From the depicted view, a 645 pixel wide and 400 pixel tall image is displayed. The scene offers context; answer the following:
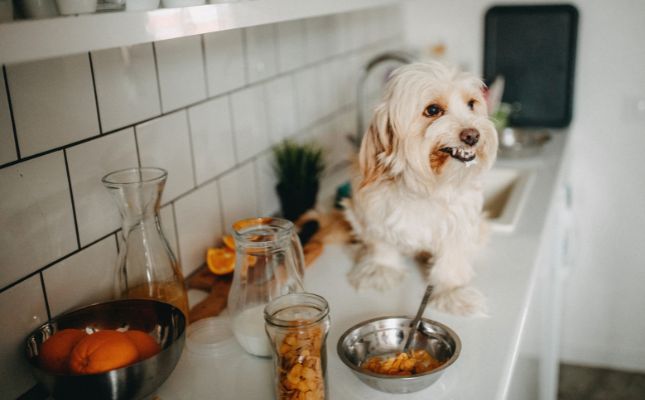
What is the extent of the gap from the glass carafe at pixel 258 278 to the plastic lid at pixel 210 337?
40 mm

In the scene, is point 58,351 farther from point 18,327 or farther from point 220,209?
point 220,209

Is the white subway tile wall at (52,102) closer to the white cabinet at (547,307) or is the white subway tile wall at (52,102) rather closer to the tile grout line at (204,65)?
the tile grout line at (204,65)

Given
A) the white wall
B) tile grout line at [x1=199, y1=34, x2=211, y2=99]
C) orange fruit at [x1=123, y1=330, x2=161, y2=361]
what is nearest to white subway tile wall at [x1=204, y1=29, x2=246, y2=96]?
tile grout line at [x1=199, y1=34, x2=211, y2=99]

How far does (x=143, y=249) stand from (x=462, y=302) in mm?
592

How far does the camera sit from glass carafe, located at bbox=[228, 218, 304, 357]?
102cm

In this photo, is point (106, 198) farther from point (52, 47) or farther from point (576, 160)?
point (576, 160)

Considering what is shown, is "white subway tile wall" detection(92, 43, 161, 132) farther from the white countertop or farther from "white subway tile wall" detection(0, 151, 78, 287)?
the white countertop

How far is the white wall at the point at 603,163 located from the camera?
2.34 m

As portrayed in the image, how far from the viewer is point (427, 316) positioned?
1173 mm

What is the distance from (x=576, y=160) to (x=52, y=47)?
2.30m

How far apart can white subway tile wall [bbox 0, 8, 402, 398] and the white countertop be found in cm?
25

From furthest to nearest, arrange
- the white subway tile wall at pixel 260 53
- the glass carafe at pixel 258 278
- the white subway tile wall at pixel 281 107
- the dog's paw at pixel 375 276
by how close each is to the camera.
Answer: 1. the white subway tile wall at pixel 281 107
2. the white subway tile wall at pixel 260 53
3. the dog's paw at pixel 375 276
4. the glass carafe at pixel 258 278

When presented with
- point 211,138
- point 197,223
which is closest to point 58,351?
point 197,223

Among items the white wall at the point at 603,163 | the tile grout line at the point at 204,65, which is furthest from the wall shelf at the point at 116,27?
the white wall at the point at 603,163
